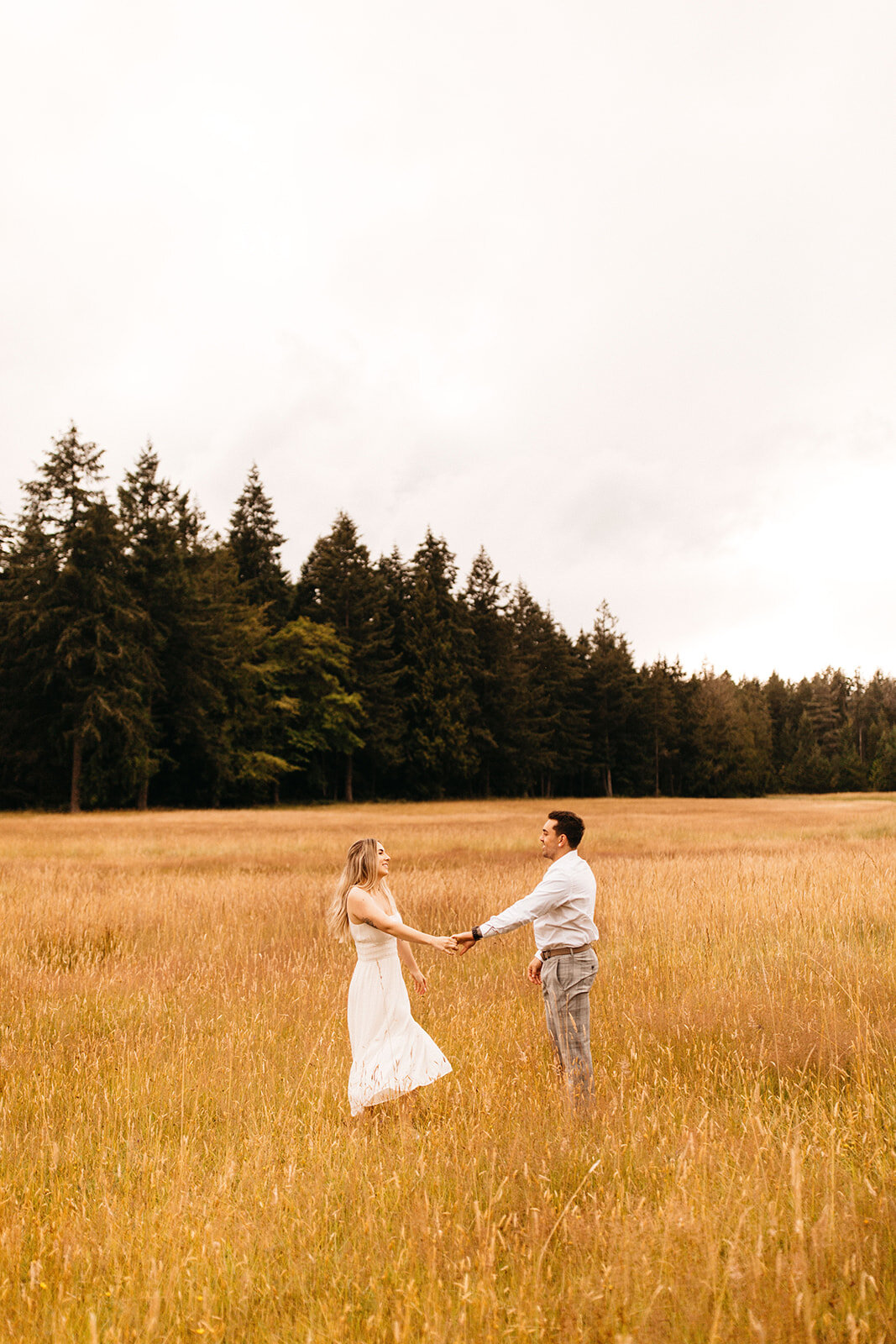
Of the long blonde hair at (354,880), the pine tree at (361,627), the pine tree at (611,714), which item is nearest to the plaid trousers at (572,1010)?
the long blonde hair at (354,880)

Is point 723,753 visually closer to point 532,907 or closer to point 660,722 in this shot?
point 660,722

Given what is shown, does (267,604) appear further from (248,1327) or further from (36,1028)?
(248,1327)

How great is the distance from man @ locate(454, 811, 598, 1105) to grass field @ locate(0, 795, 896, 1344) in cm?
29

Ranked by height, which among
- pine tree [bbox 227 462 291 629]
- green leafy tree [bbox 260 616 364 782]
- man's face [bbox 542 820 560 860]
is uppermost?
pine tree [bbox 227 462 291 629]

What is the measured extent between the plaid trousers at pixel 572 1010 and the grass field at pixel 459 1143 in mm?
190

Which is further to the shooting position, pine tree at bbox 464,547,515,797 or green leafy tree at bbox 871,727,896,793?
green leafy tree at bbox 871,727,896,793

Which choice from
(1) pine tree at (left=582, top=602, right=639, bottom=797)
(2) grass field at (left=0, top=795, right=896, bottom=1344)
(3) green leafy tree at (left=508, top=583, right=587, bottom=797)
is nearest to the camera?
(2) grass field at (left=0, top=795, right=896, bottom=1344)

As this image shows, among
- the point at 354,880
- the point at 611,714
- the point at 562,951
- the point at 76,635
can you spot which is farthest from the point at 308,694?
the point at 562,951

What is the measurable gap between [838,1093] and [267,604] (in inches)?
2243

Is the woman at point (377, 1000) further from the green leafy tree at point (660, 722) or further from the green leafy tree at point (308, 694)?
the green leafy tree at point (660, 722)

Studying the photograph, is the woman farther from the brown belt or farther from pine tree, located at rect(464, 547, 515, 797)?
pine tree, located at rect(464, 547, 515, 797)

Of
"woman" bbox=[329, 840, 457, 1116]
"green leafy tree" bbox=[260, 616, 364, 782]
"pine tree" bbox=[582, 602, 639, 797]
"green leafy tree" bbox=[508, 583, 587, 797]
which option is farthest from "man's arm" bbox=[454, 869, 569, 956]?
"pine tree" bbox=[582, 602, 639, 797]

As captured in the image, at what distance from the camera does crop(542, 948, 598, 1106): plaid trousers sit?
4754 millimetres

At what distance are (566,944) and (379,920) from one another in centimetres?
116
